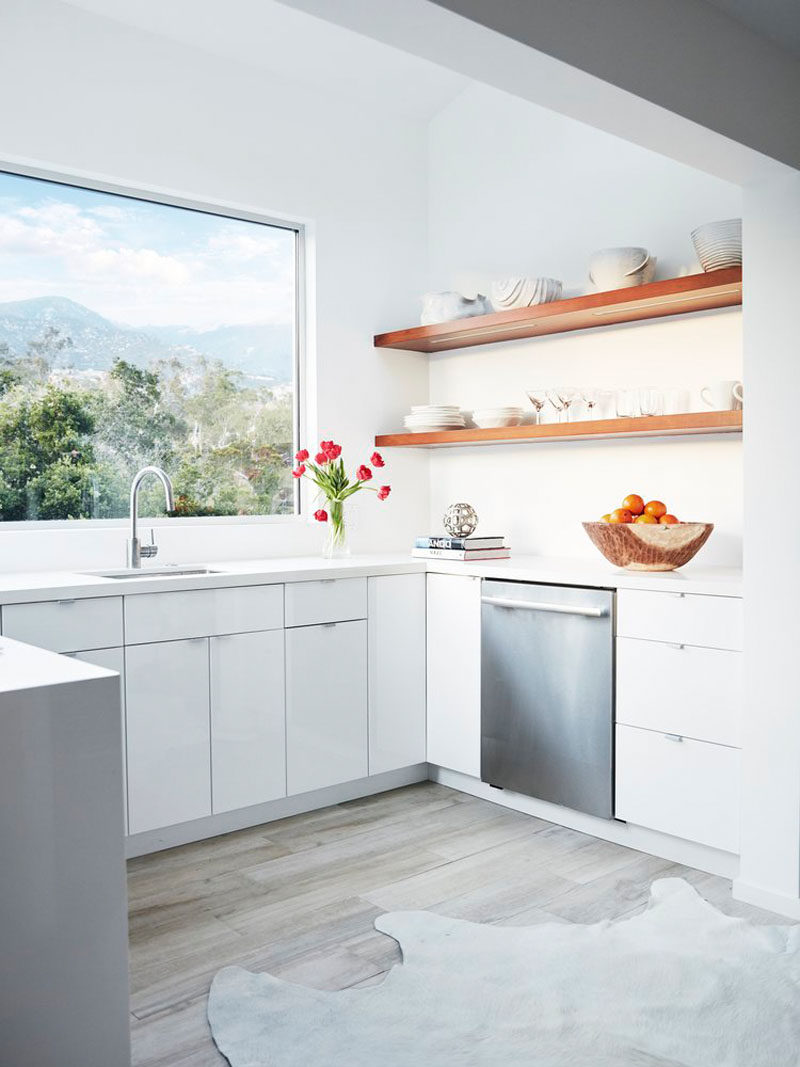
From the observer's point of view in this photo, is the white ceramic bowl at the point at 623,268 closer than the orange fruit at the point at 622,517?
No

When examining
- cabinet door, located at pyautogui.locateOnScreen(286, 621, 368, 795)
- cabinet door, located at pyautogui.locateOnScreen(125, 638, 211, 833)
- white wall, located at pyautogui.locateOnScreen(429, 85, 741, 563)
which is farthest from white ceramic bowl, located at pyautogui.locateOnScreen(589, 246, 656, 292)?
cabinet door, located at pyautogui.locateOnScreen(125, 638, 211, 833)

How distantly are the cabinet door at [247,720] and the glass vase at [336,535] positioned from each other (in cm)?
68

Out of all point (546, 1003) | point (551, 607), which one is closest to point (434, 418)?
point (551, 607)

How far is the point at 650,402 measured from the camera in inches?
133

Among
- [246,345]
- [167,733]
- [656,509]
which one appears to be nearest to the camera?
[167,733]

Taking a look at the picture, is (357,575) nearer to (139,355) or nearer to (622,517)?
(622,517)

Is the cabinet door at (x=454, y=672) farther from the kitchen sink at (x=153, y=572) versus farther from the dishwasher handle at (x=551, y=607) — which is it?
the kitchen sink at (x=153, y=572)

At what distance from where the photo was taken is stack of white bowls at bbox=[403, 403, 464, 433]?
4.21 meters

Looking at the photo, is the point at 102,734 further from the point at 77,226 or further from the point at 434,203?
the point at 434,203

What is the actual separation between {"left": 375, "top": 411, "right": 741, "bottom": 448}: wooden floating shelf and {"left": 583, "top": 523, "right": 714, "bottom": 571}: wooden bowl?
0.34m

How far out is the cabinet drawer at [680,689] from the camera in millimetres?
2867

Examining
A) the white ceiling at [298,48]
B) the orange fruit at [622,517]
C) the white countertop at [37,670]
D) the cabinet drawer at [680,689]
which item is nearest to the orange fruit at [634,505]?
the orange fruit at [622,517]

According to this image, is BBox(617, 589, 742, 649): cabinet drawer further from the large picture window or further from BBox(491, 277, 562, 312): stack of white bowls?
the large picture window

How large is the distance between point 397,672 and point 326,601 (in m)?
0.45
